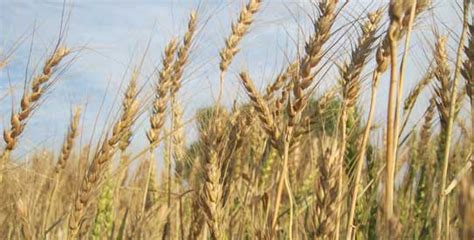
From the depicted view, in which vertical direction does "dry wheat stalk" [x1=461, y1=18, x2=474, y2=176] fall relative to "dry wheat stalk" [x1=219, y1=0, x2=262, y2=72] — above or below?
Result: below

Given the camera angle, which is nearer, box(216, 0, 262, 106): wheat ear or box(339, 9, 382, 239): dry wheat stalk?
box(339, 9, 382, 239): dry wheat stalk

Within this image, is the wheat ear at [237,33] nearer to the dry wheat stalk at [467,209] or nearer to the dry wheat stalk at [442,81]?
the dry wheat stalk at [442,81]

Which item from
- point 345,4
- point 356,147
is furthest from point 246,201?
point 345,4

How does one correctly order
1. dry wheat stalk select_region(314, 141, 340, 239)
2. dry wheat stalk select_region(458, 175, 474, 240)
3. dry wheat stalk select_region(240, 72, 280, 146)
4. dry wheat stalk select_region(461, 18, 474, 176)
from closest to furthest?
1. dry wheat stalk select_region(458, 175, 474, 240)
2. dry wheat stalk select_region(314, 141, 340, 239)
3. dry wheat stalk select_region(461, 18, 474, 176)
4. dry wheat stalk select_region(240, 72, 280, 146)

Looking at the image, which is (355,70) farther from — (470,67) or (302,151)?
(302,151)

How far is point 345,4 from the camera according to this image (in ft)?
6.08

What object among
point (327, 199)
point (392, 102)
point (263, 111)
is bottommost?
point (327, 199)

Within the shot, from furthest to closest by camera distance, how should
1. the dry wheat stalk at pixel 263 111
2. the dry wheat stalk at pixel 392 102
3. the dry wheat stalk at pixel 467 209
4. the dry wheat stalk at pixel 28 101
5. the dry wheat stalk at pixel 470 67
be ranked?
the dry wheat stalk at pixel 28 101 < the dry wheat stalk at pixel 263 111 < the dry wheat stalk at pixel 470 67 < the dry wheat stalk at pixel 392 102 < the dry wheat stalk at pixel 467 209

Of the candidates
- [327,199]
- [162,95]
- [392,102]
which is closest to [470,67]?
[327,199]

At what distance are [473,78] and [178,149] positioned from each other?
5.28 feet

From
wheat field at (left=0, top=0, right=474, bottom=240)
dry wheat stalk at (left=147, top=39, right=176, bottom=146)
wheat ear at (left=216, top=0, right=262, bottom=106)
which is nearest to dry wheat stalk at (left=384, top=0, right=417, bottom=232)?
wheat field at (left=0, top=0, right=474, bottom=240)

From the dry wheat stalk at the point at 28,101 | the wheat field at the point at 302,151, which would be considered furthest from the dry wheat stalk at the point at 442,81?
the dry wheat stalk at the point at 28,101

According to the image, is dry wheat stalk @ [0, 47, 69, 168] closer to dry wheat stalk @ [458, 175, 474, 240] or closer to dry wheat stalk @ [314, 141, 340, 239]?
dry wheat stalk @ [314, 141, 340, 239]

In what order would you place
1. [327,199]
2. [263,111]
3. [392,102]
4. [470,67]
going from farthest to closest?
[263,111]
[470,67]
[327,199]
[392,102]
